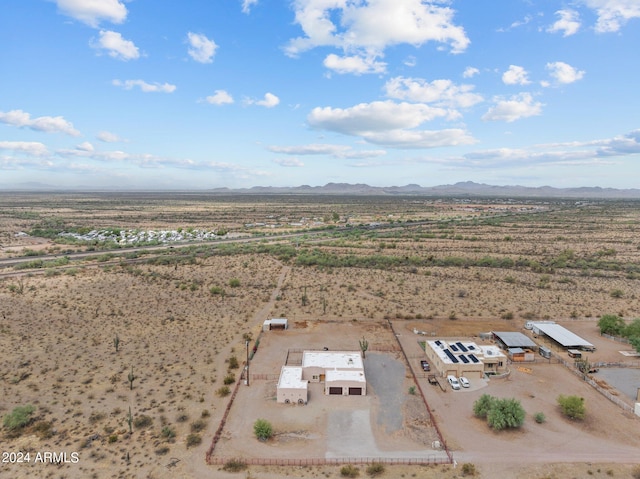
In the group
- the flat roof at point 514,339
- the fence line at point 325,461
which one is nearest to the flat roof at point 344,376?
the fence line at point 325,461

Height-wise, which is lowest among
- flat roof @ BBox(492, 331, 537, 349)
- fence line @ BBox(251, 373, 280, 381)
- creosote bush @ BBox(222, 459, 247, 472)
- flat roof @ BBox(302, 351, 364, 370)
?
creosote bush @ BBox(222, 459, 247, 472)

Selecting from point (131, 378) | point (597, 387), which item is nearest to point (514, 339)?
point (597, 387)

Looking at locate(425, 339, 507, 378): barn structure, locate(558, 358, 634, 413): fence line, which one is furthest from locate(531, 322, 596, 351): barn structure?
locate(425, 339, 507, 378): barn structure

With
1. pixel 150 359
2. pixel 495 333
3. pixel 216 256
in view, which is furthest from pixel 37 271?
pixel 495 333

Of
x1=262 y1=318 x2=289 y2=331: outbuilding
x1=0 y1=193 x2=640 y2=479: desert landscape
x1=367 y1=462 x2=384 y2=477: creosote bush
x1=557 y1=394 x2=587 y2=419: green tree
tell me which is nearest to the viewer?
x1=367 y1=462 x2=384 y2=477: creosote bush

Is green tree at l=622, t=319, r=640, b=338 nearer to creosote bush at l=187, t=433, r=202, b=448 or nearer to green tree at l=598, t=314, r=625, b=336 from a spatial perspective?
green tree at l=598, t=314, r=625, b=336

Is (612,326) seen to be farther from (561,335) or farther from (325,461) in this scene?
(325,461)
